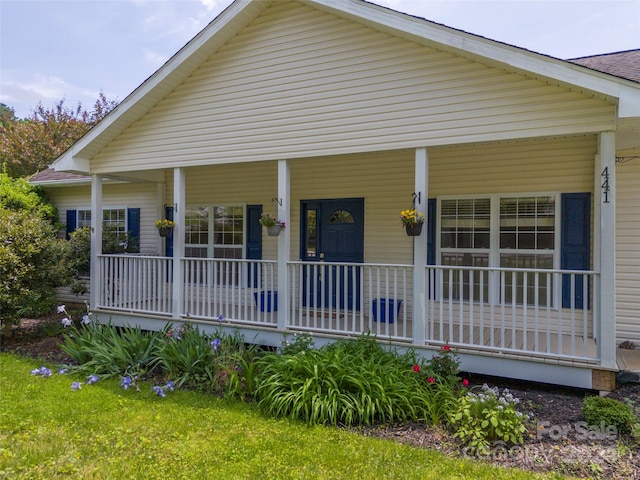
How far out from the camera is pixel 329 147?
5598mm

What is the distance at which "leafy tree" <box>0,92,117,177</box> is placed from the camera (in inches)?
706

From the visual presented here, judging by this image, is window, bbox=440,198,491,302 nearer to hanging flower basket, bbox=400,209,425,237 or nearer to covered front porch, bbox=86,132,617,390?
covered front porch, bbox=86,132,617,390

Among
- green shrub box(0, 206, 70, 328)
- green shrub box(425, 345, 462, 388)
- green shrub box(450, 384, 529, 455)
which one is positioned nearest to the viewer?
green shrub box(450, 384, 529, 455)

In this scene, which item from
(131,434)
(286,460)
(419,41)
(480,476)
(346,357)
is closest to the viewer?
(480,476)

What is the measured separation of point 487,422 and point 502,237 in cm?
346

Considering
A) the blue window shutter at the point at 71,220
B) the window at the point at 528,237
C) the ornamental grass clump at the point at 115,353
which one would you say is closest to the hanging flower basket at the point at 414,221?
the window at the point at 528,237

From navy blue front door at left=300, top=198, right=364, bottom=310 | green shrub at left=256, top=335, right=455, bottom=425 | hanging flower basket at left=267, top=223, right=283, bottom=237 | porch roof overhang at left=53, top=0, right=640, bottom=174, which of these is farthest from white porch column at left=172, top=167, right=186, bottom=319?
green shrub at left=256, top=335, right=455, bottom=425

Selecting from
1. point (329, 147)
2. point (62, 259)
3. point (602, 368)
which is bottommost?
point (602, 368)

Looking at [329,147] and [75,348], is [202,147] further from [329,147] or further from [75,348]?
[75,348]

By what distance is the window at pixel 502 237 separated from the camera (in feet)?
19.7

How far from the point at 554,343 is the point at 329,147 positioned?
13.0 feet

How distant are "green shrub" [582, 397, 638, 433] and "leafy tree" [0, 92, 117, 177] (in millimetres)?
20420

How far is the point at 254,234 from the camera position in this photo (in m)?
8.25

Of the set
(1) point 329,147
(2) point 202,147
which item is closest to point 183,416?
(1) point 329,147
